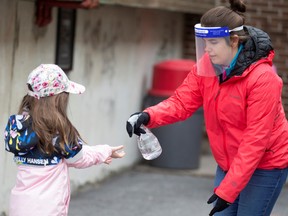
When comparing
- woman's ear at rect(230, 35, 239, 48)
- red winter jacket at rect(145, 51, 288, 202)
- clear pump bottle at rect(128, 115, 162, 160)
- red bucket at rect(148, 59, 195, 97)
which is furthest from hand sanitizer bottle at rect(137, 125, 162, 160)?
red bucket at rect(148, 59, 195, 97)

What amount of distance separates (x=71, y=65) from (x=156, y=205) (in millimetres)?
1602

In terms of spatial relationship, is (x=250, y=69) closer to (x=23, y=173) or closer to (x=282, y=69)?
(x=23, y=173)

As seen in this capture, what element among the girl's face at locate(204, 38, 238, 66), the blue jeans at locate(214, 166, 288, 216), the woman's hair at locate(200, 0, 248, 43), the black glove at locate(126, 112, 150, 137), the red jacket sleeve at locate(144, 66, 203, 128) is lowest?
the blue jeans at locate(214, 166, 288, 216)

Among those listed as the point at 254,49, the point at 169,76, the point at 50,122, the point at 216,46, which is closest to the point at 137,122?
the point at 50,122

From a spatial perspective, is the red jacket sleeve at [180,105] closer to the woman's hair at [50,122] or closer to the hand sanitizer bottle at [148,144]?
the hand sanitizer bottle at [148,144]

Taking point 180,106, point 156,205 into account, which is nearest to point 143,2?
point 156,205

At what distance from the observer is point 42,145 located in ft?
14.3

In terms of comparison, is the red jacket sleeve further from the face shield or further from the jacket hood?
the jacket hood

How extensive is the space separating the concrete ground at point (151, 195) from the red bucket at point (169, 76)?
3.15 ft

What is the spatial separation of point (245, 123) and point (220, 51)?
1.37ft

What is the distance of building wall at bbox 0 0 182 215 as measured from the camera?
6.50 metres

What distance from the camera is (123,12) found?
30.1 feet

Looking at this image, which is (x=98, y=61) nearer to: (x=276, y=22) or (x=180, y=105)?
(x=276, y=22)

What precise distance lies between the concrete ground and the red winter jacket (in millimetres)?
3016
